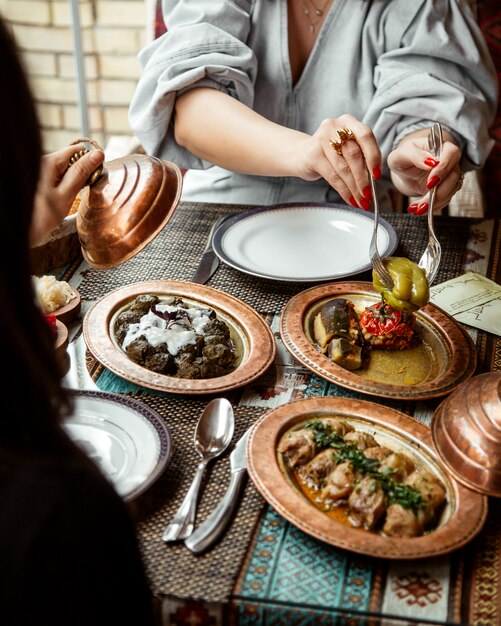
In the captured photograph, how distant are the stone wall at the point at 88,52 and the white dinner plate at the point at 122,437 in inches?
97.2

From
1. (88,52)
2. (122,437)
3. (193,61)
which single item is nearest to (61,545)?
(122,437)

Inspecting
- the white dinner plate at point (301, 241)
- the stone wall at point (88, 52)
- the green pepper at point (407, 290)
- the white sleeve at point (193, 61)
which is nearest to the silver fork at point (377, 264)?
the green pepper at point (407, 290)

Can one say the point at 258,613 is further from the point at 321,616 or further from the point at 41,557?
the point at 41,557

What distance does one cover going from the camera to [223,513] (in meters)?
0.94

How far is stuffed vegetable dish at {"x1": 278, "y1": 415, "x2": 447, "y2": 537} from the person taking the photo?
36.4 inches

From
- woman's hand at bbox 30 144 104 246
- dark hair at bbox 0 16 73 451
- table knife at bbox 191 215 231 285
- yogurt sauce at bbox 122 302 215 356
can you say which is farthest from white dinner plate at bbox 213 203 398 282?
dark hair at bbox 0 16 73 451

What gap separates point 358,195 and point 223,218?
1.35 ft

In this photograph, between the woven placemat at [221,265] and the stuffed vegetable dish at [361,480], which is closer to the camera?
the stuffed vegetable dish at [361,480]

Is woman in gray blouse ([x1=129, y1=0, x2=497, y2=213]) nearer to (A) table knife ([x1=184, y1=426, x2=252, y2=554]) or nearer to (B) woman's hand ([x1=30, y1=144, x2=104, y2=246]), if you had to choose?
(B) woman's hand ([x1=30, y1=144, x2=104, y2=246])

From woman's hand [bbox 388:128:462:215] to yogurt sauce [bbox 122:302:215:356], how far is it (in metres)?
0.58

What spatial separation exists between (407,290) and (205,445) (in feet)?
1.60

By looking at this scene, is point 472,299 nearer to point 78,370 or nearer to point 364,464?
point 364,464

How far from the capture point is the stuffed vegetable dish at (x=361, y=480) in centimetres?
93

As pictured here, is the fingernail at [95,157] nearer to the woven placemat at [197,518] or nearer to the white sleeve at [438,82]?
the woven placemat at [197,518]
